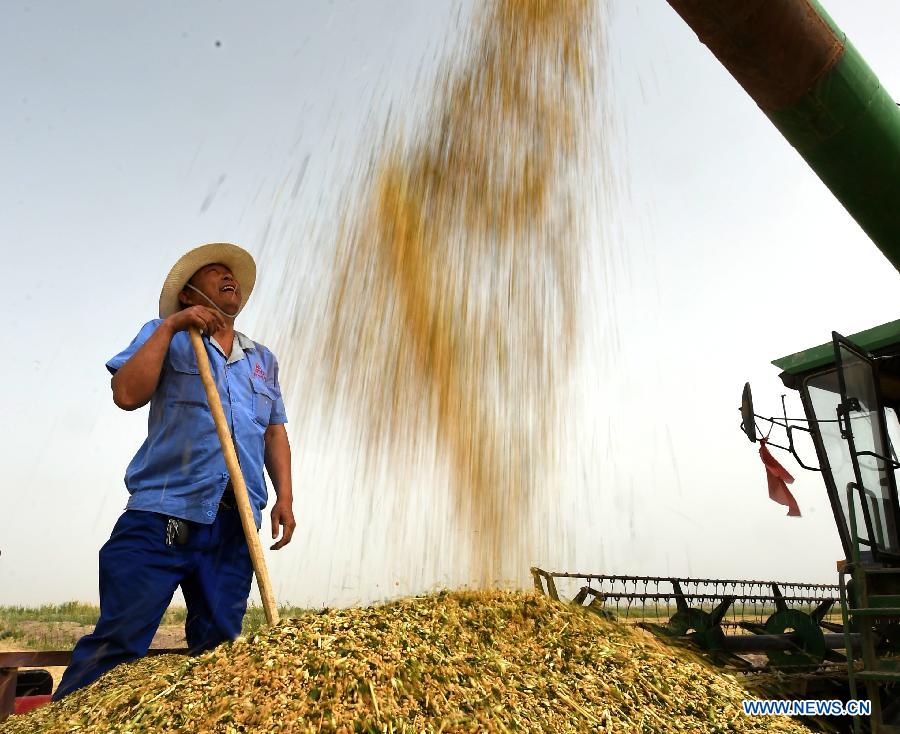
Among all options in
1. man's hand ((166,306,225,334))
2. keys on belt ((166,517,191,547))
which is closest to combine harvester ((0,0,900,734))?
keys on belt ((166,517,191,547))

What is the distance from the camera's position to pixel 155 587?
2.73 meters

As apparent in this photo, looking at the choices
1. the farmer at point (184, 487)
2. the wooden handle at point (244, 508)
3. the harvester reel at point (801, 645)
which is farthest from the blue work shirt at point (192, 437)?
the harvester reel at point (801, 645)

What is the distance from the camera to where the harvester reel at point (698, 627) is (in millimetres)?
4535

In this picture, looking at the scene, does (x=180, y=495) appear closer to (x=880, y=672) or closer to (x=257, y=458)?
(x=257, y=458)

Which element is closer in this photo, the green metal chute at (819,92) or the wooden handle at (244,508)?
the green metal chute at (819,92)

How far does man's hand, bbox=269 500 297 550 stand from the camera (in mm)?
3266

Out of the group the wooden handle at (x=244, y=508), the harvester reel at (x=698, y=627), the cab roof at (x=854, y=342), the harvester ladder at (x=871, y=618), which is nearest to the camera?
the wooden handle at (x=244, y=508)

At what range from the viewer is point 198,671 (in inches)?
85.5

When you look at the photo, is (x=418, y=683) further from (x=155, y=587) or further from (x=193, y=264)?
(x=193, y=264)

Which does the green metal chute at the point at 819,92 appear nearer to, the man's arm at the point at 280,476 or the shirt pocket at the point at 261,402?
the shirt pocket at the point at 261,402

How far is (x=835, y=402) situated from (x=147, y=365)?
4.13m

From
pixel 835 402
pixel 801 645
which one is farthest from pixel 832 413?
pixel 801 645

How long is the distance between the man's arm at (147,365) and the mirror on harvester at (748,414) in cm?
312

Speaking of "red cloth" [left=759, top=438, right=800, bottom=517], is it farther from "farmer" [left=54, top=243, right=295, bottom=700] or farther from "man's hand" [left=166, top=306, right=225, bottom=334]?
"man's hand" [left=166, top=306, right=225, bottom=334]
